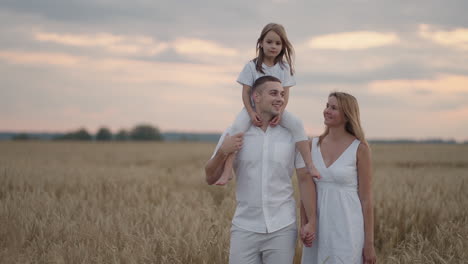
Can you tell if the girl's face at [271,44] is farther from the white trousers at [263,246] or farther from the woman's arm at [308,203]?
the white trousers at [263,246]

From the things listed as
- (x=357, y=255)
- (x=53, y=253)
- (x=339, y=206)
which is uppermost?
(x=339, y=206)

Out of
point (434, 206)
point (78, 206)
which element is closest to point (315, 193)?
point (434, 206)

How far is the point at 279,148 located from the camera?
2.76 meters

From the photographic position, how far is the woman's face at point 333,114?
10.3 ft

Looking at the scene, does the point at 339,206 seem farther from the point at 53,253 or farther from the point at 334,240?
the point at 53,253

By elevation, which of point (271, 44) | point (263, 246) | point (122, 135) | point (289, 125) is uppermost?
point (271, 44)

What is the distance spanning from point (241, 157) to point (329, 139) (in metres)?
0.91

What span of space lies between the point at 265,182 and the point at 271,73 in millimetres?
1360

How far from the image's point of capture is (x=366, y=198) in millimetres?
3082

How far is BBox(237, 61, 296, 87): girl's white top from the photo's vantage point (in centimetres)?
372

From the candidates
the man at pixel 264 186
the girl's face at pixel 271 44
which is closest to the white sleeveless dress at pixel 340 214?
the man at pixel 264 186

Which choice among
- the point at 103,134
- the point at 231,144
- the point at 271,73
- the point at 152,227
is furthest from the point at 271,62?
the point at 103,134

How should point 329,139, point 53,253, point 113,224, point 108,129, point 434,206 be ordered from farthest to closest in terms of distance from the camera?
point 108,129 → point 434,206 → point 113,224 → point 53,253 → point 329,139

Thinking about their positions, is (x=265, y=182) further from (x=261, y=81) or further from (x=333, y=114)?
(x=333, y=114)
